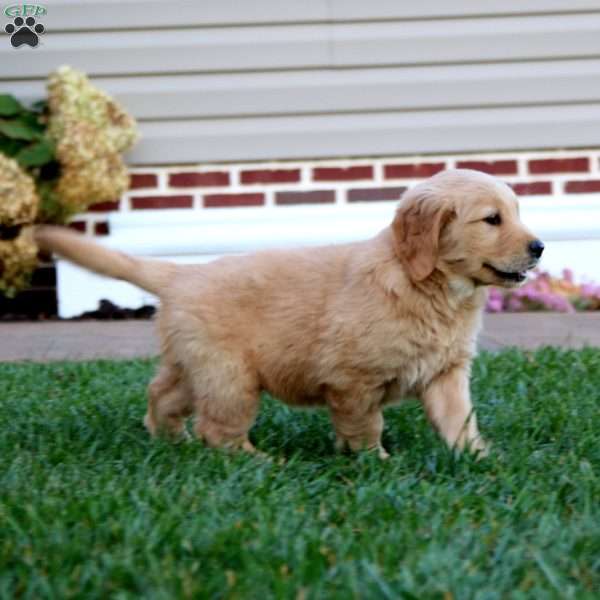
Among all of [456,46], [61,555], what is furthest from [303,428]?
[456,46]

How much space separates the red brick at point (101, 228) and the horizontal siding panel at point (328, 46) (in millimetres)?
984

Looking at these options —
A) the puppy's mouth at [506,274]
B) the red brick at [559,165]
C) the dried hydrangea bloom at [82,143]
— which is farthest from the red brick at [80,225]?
the puppy's mouth at [506,274]

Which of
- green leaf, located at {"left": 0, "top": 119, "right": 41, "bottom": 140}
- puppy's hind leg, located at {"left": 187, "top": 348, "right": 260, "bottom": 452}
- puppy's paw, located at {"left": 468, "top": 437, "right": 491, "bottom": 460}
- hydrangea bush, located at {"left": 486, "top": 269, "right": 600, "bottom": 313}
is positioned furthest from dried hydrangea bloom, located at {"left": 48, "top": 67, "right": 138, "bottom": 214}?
puppy's paw, located at {"left": 468, "top": 437, "right": 491, "bottom": 460}

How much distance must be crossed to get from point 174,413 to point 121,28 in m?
4.11

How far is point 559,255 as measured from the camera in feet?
25.3

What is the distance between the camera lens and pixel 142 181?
775cm

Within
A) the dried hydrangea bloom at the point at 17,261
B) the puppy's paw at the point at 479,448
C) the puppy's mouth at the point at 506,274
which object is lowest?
the puppy's paw at the point at 479,448

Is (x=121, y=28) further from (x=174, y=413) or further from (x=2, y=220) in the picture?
(x=174, y=413)

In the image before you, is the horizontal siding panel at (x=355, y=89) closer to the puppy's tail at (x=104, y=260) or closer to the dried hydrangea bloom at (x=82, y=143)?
the dried hydrangea bloom at (x=82, y=143)

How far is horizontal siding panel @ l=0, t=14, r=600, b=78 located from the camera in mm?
7738

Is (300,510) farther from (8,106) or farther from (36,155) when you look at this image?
(8,106)

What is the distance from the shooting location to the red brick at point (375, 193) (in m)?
7.74

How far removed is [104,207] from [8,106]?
0.87 meters

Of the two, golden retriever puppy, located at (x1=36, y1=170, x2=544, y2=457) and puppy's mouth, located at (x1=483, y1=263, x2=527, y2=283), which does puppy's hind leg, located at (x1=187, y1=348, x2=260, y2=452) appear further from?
puppy's mouth, located at (x1=483, y1=263, x2=527, y2=283)
